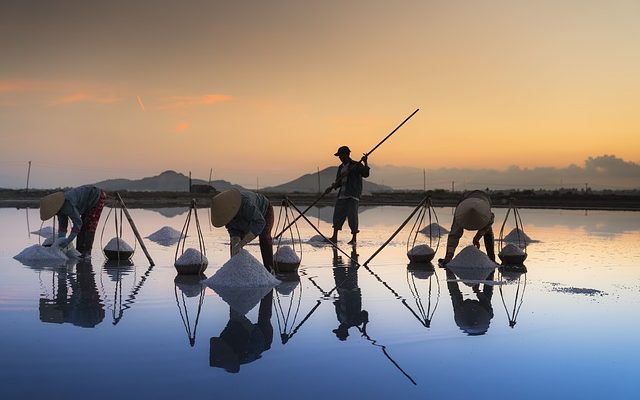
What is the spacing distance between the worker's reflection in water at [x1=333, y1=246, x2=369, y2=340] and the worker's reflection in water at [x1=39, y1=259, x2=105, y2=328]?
1.54 m

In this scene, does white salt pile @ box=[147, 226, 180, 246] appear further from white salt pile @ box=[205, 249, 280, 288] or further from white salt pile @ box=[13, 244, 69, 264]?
white salt pile @ box=[205, 249, 280, 288]

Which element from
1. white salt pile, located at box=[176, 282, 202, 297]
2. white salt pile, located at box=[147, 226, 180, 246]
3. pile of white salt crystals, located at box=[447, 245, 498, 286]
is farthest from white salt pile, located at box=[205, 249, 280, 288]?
white salt pile, located at box=[147, 226, 180, 246]

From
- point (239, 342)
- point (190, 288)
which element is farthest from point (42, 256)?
point (239, 342)

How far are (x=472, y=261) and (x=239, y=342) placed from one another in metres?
4.02

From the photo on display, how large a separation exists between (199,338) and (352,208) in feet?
20.3

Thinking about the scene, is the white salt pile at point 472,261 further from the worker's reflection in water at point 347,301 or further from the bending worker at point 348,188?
the bending worker at point 348,188

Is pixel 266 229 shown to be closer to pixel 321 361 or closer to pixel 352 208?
pixel 321 361

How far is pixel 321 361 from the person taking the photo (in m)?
3.17

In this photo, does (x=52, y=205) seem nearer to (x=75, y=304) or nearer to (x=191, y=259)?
(x=191, y=259)

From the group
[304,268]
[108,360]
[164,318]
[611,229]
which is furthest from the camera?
[611,229]

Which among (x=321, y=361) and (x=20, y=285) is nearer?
(x=321, y=361)

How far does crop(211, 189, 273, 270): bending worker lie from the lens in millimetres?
5422

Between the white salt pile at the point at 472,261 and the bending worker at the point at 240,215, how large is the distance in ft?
7.40

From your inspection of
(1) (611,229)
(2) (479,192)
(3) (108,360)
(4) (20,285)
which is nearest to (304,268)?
(2) (479,192)
